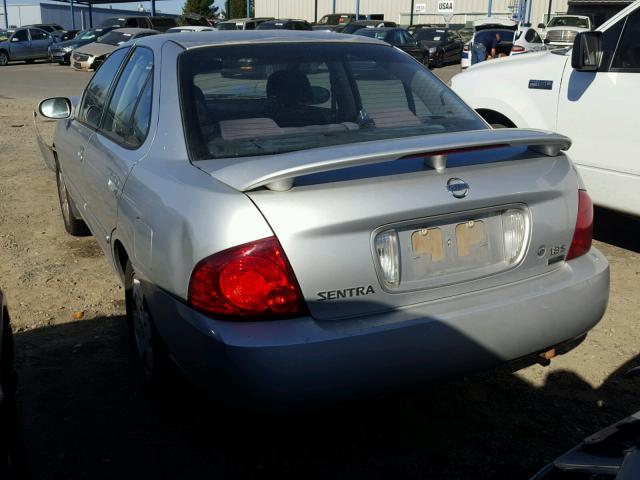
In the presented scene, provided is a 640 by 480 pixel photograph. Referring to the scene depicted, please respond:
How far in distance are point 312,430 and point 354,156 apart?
1.25m

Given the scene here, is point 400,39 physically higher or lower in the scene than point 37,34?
higher

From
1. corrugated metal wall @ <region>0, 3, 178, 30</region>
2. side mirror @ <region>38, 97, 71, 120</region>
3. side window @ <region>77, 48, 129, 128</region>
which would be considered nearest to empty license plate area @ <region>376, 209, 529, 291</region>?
side window @ <region>77, 48, 129, 128</region>

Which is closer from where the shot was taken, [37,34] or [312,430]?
[312,430]

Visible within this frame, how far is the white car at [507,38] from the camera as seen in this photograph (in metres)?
19.3

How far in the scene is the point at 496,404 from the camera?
3.24m

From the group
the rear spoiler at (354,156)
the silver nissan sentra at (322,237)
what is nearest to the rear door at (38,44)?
the silver nissan sentra at (322,237)

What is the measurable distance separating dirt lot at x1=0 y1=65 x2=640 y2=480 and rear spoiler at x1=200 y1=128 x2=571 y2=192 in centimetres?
83

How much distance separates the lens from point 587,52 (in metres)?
5.03

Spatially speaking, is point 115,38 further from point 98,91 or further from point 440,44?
point 98,91

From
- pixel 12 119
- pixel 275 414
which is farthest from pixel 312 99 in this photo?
pixel 12 119

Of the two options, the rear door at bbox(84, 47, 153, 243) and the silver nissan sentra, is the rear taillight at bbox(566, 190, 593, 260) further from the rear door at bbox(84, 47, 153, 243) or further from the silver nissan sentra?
the rear door at bbox(84, 47, 153, 243)

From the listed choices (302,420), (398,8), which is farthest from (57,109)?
(398,8)

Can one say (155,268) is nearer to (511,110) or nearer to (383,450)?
(383,450)

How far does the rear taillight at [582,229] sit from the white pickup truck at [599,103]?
6.81 feet
